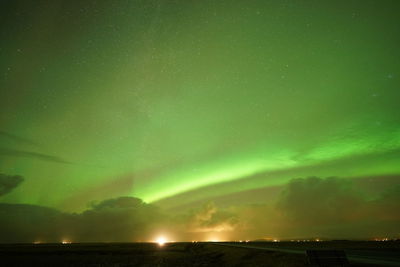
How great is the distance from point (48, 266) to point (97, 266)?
975 centimetres

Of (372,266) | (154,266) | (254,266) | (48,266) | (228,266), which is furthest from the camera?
(48,266)

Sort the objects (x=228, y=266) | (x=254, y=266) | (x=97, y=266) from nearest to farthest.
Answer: (x=254, y=266)
(x=228, y=266)
(x=97, y=266)

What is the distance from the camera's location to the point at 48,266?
1903 inches

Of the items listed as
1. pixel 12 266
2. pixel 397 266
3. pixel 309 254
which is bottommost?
pixel 397 266

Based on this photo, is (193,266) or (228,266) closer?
(228,266)

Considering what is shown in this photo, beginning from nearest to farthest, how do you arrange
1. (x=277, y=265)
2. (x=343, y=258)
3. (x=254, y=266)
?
(x=343, y=258), (x=277, y=265), (x=254, y=266)

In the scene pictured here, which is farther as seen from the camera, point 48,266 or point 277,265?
point 48,266

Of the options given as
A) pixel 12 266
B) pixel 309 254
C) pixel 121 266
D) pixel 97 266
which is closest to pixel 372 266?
pixel 309 254

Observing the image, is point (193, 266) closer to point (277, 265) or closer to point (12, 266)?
point (277, 265)

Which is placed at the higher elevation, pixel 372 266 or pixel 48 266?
pixel 48 266

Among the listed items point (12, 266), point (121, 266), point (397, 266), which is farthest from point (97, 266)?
point (397, 266)

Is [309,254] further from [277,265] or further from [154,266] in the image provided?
[154,266]

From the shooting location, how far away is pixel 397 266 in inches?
757

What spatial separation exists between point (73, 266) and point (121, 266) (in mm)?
8466
